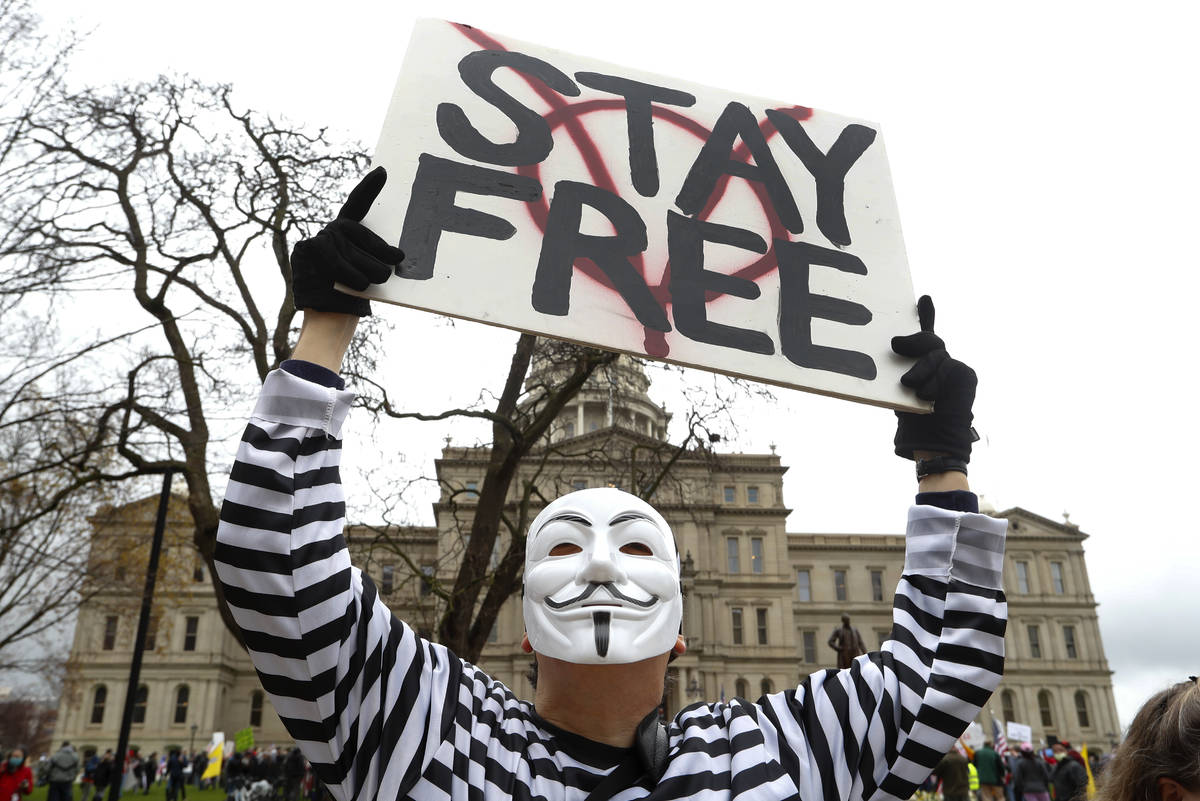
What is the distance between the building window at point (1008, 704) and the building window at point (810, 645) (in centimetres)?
1237

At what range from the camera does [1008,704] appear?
57.4m

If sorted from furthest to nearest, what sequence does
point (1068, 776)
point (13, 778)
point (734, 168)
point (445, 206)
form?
point (13, 778)
point (1068, 776)
point (734, 168)
point (445, 206)

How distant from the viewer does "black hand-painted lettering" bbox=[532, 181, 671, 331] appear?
2273 millimetres

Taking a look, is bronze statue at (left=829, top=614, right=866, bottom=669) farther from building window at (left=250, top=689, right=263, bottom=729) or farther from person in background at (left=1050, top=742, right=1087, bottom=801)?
building window at (left=250, top=689, right=263, bottom=729)

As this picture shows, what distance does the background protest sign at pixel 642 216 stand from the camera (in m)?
2.24

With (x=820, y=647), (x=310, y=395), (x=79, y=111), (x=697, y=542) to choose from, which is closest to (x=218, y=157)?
(x=79, y=111)

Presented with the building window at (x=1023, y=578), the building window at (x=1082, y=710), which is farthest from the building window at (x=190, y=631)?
the building window at (x=1082, y=710)

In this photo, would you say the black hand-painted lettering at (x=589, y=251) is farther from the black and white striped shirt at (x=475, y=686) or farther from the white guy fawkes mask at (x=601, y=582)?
the black and white striped shirt at (x=475, y=686)

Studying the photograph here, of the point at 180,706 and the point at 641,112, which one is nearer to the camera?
the point at 641,112

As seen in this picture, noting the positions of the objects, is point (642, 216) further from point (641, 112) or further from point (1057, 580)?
point (1057, 580)

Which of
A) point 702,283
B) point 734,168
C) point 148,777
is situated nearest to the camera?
point 702,283

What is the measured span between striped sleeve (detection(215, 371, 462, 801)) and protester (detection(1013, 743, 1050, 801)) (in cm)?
1195

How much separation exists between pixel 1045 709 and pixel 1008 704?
2591 mm

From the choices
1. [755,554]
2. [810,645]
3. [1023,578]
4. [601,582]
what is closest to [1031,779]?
[601,582]
